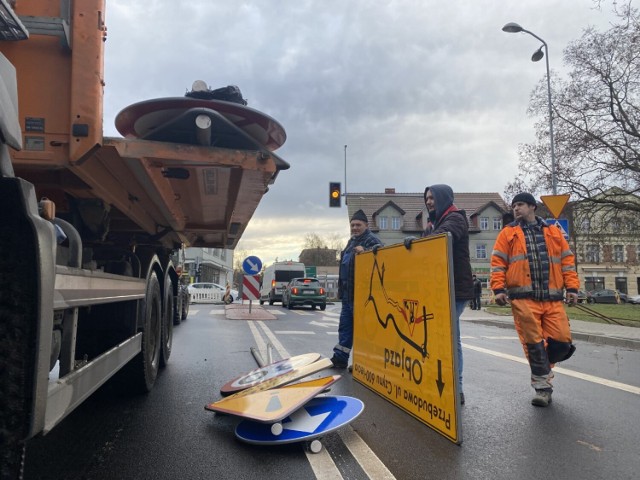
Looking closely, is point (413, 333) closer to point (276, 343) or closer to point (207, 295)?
point (276, 343)

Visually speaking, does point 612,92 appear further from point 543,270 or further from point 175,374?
point 175,374

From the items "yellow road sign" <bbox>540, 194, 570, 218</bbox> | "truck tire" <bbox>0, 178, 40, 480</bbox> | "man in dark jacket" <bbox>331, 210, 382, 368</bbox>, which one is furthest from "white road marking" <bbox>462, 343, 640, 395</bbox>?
"truck tire" <bbox>0, 178, 40, 480</bbox>

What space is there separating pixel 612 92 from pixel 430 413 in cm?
2406

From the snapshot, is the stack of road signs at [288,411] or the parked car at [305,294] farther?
the parked car at [305,294]

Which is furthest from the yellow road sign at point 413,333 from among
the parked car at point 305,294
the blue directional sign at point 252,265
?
the parked car at point 305,294

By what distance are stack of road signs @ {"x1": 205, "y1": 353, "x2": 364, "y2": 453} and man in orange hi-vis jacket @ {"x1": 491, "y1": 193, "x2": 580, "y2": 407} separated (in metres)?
1.91

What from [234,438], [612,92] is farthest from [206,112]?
[612,92]

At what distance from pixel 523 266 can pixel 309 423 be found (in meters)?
2.55

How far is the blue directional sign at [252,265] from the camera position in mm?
16188

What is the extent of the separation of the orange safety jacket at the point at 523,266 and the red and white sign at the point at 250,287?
11192 mm

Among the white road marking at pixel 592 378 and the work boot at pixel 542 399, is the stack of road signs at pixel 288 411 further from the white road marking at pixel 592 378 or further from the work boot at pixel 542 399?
the white road marking at pixel 592 378

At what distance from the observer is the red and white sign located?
15.3 m

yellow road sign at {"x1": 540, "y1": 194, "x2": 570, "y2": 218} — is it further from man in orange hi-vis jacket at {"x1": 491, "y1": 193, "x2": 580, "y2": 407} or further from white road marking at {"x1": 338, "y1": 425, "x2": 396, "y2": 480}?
white road marking at {"x1": 338, "y1": 425, "x2": 396, "y2": 480}

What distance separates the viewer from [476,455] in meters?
3.09
